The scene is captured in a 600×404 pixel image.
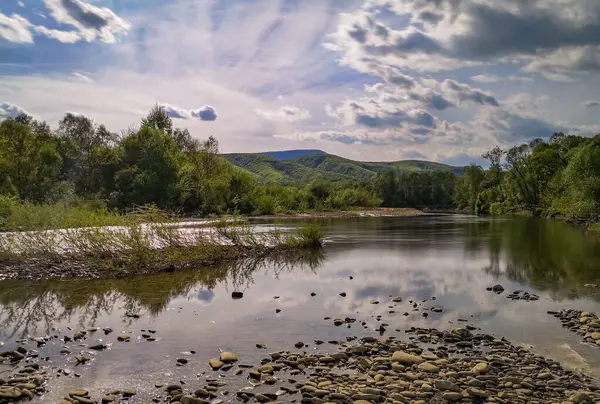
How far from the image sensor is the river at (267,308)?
35.8 ft

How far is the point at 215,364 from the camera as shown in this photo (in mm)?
10461

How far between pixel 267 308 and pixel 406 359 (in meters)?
7.14

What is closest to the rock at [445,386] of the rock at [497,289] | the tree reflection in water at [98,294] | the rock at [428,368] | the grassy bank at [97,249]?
the rock at [428,368]

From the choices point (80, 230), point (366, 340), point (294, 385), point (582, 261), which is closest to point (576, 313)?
point (366, 340)

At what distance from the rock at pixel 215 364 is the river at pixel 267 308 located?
16 cm

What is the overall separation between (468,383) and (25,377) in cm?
924

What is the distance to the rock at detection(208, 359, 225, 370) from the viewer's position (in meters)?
10.4

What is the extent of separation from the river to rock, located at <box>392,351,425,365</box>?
77.3 inches

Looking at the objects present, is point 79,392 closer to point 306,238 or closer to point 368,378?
point 368,378

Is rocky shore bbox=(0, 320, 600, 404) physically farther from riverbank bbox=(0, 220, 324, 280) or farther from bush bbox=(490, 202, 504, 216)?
bush bbox=(490, 202, 504, 216)

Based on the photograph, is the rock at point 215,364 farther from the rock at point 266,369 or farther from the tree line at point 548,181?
the tree line at point 548,181

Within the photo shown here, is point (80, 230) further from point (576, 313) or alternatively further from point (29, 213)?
point (576, 313)

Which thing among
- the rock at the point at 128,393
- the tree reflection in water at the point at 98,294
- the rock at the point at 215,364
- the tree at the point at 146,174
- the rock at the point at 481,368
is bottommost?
the tree reflection in water at the point at 98,294

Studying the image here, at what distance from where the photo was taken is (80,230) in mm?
23156
